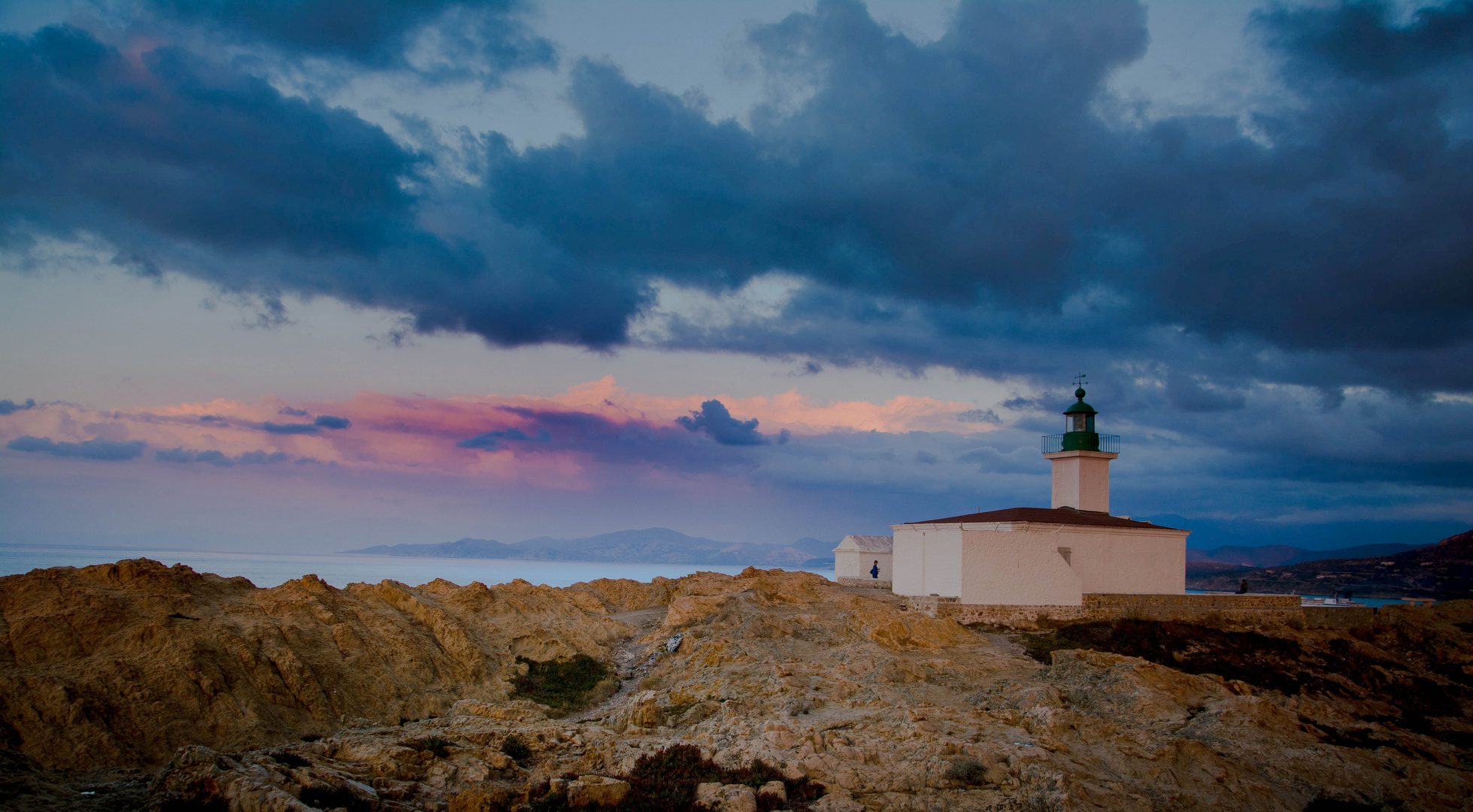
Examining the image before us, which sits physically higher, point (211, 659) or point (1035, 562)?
point (1035, 562)

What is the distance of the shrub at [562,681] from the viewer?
60.8ft

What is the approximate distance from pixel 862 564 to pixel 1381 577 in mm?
75494

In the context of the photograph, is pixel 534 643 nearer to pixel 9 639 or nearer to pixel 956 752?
pixel 9 639

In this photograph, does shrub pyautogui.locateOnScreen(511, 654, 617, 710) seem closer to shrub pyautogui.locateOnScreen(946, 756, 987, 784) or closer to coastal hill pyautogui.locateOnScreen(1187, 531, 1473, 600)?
shrub pyautogui.locateOnScreen(946, 756, 987, 784)

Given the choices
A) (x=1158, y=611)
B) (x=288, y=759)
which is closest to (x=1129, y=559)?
(x=1158, y=611)

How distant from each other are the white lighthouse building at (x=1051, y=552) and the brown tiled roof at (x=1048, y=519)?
5cm

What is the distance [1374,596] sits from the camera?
6825 cm

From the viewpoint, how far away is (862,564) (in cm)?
3641

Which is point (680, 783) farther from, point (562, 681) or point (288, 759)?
point (562, 681)

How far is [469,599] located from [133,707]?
11.0 m

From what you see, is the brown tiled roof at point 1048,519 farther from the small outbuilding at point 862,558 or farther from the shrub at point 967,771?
the shrub at point 967,771

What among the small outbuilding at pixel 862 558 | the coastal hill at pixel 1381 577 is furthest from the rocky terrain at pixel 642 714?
the coastal hill at pixel 1381 577

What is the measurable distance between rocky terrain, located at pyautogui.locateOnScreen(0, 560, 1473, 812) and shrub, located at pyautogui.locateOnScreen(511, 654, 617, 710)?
0.12 meters

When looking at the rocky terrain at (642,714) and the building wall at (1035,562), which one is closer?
the rocky terrain at (642,714)
